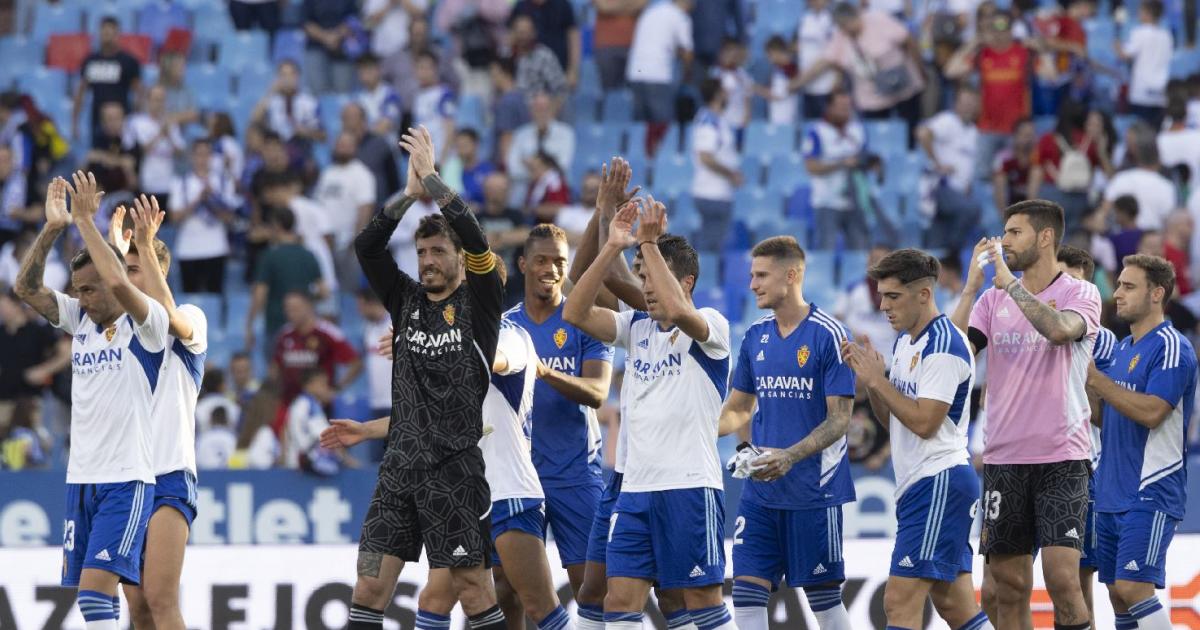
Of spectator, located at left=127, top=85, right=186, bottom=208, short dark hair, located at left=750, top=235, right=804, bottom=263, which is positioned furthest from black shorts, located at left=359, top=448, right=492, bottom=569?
spectator, located at left=127, top=85, right=186, bottom=208

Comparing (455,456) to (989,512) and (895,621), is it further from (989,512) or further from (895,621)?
(989,512)

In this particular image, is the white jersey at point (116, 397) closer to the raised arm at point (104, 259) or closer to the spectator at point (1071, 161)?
the raised arm at point (104, 259)

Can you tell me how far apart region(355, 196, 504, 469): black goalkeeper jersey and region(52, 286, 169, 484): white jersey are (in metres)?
1.52

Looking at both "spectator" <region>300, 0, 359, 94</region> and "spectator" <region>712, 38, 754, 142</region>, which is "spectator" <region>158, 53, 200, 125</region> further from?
"spectator" <region>712, 38, 754, 142</region>

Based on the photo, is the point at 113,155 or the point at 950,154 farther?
the point at 950,154

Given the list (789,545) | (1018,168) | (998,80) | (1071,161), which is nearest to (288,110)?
(998,80)

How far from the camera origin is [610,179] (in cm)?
1028

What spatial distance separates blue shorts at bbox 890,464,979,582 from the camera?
32.4 ft

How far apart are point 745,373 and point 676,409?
37.1 inches

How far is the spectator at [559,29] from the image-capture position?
2123 centimetres

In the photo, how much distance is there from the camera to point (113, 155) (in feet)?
64.8

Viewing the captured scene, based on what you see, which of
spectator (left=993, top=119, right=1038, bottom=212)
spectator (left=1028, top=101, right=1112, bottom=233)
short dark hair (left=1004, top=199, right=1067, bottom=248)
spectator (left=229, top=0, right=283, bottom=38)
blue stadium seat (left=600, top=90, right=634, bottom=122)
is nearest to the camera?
short dark hair (left=1004, top=199, right=1067, bottom=248)

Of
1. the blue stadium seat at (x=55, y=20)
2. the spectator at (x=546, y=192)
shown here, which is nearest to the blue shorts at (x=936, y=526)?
the spectator at (x=546, y=192)

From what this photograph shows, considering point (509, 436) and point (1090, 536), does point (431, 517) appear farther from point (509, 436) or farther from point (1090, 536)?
point (1090, 536)
